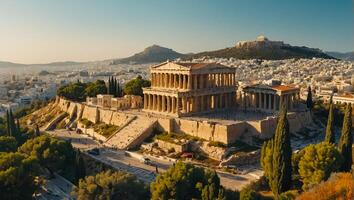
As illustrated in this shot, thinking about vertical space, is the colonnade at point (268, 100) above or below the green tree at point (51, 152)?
above

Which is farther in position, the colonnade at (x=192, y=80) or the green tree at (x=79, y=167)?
the colonnade at (x=192, y=80)

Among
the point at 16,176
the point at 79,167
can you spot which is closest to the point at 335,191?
the point at 16,176

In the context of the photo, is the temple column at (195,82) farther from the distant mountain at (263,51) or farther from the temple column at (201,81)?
A: the distant mountain at (263,51)

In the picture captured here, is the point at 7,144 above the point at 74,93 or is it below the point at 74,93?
below

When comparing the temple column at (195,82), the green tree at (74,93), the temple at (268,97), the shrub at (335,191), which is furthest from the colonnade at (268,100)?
the shrub at (335,191)

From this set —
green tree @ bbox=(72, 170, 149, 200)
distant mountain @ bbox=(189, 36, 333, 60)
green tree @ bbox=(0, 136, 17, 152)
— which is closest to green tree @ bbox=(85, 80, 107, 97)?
green tree @ bbox=(0, 136, 17, 152)

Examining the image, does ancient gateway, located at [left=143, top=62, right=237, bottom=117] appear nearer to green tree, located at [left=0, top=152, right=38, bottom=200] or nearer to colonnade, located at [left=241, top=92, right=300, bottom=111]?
Result: colonnade, located at [left=241, top=92, right=300, bottom=111]

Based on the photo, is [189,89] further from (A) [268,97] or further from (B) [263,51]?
(B) [263,51]

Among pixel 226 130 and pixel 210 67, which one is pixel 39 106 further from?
pixel 226 130
